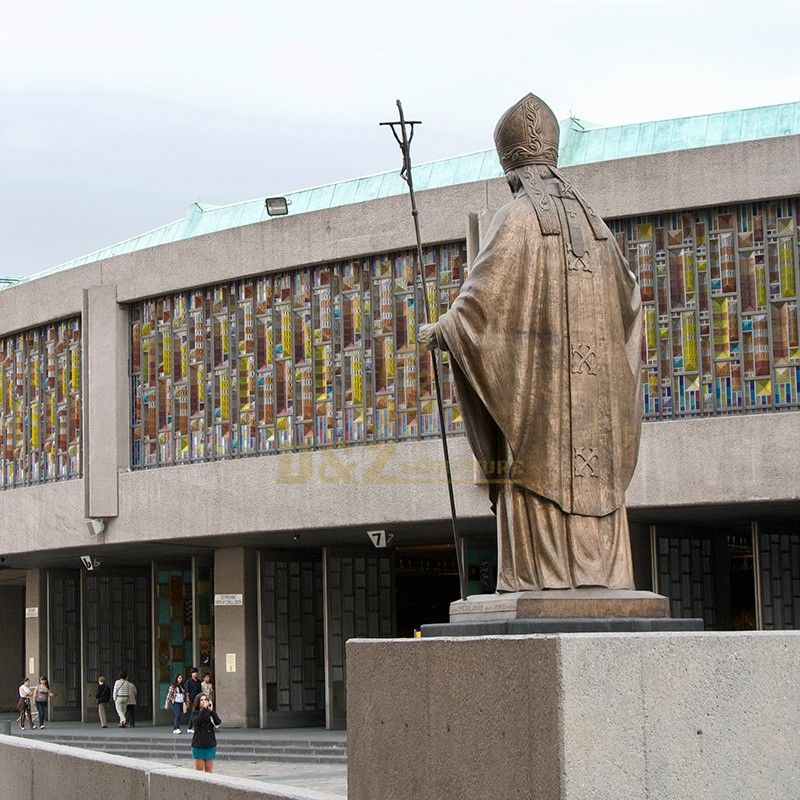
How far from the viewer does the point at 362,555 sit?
A: 34.6m

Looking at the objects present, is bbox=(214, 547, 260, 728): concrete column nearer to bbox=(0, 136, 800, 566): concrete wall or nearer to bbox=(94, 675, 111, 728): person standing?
bbox=(0, 136, 800, 566): concrete wall

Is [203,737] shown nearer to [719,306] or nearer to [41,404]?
[719,306]

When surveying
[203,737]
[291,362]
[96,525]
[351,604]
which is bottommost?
[203,737]

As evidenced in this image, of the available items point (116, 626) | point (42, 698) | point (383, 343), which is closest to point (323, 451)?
point (383, 343)

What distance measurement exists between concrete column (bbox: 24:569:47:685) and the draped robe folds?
34378 millimetres

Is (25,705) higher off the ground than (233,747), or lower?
higher

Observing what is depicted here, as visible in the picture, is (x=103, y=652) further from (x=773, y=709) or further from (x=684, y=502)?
(x=773, y=709)

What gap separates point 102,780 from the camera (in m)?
11.0

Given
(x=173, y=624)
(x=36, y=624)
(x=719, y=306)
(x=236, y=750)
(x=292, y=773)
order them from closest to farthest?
(x=719, y=306) < (x=292, y=773) < (x=236, y=750) < (x=173, y=624) < (x=36, y=624)

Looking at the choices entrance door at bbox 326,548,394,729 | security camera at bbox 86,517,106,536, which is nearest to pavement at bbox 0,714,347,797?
entrance door at bbox 326,548,394,729

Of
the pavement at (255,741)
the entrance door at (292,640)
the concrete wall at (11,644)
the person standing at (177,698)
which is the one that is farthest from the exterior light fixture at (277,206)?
the concrete wall at (11,644)

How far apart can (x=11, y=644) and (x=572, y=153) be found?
91.8 feet

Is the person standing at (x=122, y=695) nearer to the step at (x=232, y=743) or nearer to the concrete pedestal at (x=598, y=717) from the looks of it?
the step at (x=232, y=743)

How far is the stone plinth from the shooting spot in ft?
23.6
